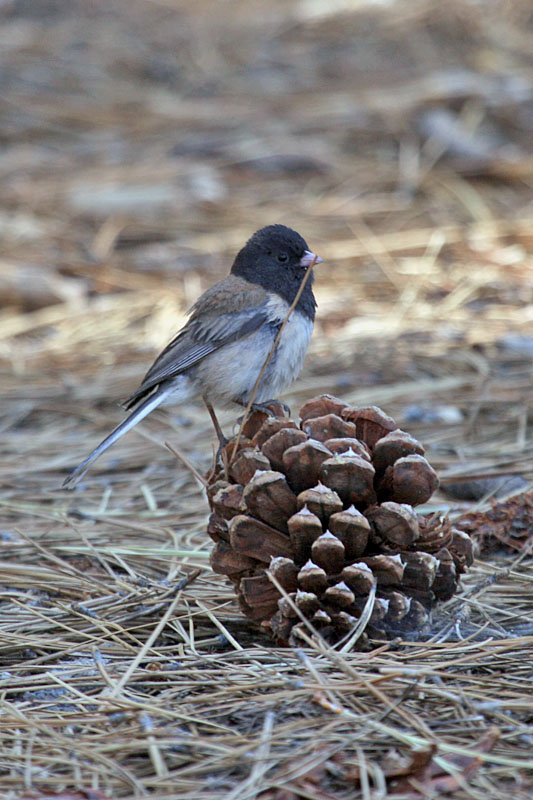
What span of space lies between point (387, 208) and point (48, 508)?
372cm

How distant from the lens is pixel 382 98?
734 cm

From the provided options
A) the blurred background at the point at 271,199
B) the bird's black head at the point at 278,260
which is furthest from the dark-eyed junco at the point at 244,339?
the blurred background at the point at 271,199

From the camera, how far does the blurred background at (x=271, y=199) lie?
4.21m

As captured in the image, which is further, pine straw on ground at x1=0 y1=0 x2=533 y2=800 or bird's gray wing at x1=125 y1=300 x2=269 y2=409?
bird's gray wing at x1=125 y1=300 x2=269 y2=409

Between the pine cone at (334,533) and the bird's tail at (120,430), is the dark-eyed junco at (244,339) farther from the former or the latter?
the pine cone at (334,533)

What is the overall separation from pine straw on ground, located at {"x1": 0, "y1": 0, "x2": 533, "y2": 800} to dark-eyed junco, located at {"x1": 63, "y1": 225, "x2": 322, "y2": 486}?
0.42 meters

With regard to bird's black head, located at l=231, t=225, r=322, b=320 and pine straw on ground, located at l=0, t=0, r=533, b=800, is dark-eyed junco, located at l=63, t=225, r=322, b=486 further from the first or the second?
pine straw on ground, located at l=0, t=0, r=533, b=800

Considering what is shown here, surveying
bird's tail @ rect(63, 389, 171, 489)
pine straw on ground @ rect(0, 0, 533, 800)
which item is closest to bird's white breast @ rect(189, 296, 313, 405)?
bird's tail @ rect(63, 389, 171, 489)

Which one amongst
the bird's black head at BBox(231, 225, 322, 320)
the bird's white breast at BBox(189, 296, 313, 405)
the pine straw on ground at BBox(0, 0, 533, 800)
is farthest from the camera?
the bird's black head at BBox(231, 225, 322, 320)

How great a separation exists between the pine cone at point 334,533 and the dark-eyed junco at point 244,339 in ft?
2.85

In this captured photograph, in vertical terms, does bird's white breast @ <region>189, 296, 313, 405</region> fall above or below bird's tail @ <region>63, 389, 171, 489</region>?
above

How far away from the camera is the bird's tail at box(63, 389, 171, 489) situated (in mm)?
2832

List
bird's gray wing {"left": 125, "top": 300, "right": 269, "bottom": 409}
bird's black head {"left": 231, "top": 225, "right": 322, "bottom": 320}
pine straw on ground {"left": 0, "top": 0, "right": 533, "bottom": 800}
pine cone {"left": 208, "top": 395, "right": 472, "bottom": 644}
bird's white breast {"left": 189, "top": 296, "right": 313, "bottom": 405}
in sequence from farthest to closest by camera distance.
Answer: bird's black head {"left": 231, "top": 225, "right": 322, "bottom": 320}, bird's gray wing {"left": 125, "top": 300, "right": 269, "bottom": 409}, bird's white breast {"left": 189, "top": 296, "right": 313, "bottom": 405}, pine cone {"left": 208, "top": 395, "right": 472, "bottom": 644}, pine straw on ground {"left": 0, "top": 0, "right": 533, "bottom": 800}

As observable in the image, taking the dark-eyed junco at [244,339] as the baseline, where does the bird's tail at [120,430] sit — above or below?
below
